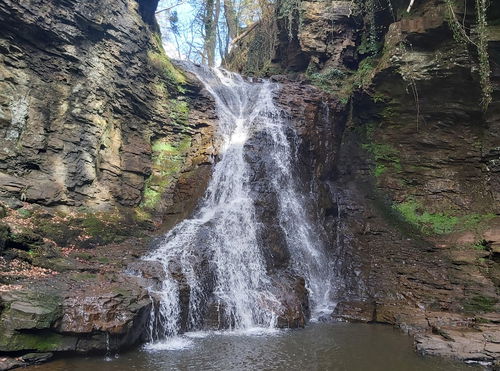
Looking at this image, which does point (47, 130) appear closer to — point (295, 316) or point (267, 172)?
point (267, 172)

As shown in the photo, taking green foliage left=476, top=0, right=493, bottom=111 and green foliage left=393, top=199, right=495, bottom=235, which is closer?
green foliage left=476, top=0, right=493, bottom=111

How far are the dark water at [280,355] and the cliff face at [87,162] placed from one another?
23.5 inches

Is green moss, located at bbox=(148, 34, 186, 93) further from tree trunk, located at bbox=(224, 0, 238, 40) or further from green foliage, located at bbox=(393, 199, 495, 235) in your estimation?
tree trunk, located at bbox=(224, 0, 238, 40)

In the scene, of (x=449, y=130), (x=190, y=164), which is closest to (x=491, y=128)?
(x=449, y=130)

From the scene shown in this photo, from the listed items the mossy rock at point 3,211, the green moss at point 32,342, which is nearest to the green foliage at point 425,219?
the green moss at point 32,342

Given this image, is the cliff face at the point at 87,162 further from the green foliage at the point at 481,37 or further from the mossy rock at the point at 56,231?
the green foliage at the point at 481,37

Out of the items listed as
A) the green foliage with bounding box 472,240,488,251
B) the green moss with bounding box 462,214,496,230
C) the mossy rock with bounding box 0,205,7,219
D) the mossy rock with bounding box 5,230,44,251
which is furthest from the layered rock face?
the green foliage with bounding box 472,240,488,251

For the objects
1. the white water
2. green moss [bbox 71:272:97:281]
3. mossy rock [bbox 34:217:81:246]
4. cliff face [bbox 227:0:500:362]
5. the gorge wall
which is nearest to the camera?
the gorge wall

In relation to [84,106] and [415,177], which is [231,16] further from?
[415,177]

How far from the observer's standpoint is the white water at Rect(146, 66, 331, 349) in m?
9.28

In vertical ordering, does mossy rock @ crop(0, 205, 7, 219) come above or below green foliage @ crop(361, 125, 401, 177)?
below

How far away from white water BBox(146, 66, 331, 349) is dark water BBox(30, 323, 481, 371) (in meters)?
0.76

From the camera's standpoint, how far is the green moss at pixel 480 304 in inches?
403

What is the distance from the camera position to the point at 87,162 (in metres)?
12.1
